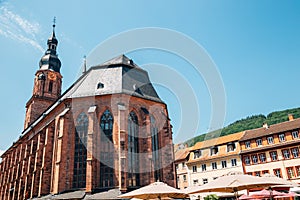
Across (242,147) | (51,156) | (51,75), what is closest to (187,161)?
(242,147)

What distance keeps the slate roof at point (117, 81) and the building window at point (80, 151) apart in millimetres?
2700

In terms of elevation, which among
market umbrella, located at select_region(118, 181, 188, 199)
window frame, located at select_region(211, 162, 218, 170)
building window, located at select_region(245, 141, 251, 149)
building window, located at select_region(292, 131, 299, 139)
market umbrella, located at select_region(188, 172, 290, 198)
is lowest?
market umbrella, located at select_region(118, 181, 188, 199)

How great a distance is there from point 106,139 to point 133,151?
2.71m

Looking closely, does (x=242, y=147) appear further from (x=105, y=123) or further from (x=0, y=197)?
(x=0, y=197)

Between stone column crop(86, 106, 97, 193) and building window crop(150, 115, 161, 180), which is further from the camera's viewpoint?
building window crop(150, 115, 161, 180)

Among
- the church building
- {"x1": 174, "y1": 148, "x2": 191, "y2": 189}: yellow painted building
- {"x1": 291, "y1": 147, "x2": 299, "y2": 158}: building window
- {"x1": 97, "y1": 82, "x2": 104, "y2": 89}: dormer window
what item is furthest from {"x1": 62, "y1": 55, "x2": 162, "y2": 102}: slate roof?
{"x1": 174, "y1": 148, "x2": 191, "y2": 189}: yellow painted building

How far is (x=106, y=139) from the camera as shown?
24.2 metres

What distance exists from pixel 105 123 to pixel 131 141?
297 cm

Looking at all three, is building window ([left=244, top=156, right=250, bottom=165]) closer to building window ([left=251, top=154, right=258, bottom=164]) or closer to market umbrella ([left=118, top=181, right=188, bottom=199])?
building window ([left=251, top=154, right=258, bottom=164])

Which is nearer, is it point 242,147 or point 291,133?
point 291,133

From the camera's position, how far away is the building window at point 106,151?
22984 millimetres

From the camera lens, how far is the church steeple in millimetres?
47188

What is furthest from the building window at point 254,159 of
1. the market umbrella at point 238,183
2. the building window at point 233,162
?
the market umbrella at point 238,183

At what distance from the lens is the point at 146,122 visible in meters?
26.0
